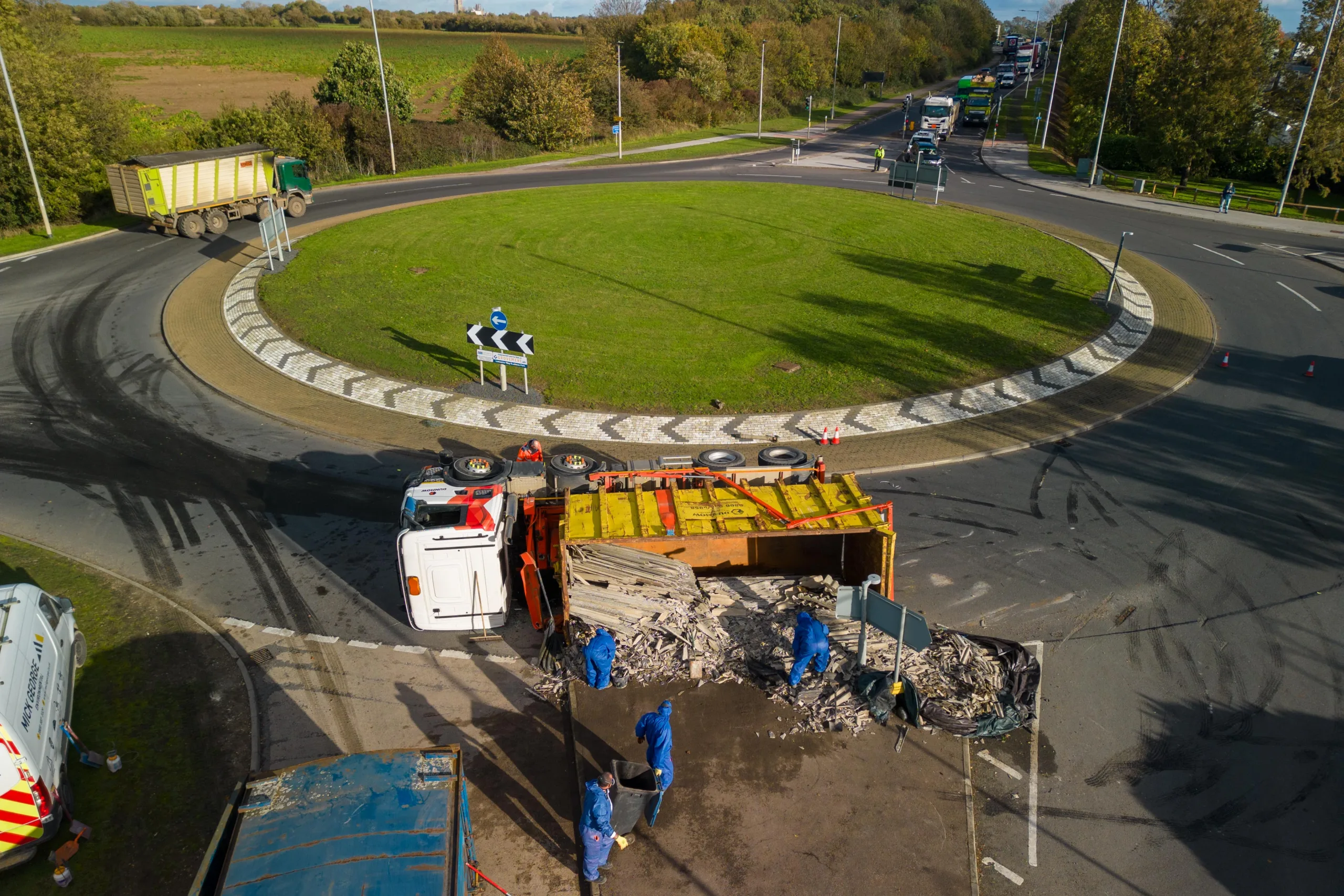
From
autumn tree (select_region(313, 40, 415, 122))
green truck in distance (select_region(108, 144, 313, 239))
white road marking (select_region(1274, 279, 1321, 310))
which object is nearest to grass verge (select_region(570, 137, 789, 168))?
autumn tree (select_region(313, 40, 415, 122))

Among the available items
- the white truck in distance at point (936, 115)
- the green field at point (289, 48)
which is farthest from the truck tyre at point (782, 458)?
the green field at point (289, 48)

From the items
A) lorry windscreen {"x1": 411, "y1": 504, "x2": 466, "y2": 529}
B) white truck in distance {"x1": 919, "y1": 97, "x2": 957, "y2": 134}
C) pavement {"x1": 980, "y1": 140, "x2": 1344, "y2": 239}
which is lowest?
lorry windscreen {"x1": 411, "y1": 504, "x2": 466, "y2": 529}

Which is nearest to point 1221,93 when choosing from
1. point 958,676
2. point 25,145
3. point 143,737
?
point 958,676

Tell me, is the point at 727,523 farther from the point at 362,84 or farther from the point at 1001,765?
the point at 362,84

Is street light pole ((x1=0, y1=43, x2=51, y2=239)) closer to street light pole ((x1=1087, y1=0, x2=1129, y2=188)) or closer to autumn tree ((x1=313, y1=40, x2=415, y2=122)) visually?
autumn tree ((x1=313, y1=40, x2=415, y2=122))

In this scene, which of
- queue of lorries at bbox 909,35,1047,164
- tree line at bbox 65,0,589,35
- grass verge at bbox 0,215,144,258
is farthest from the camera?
tree line at bbox 65,0,589,35

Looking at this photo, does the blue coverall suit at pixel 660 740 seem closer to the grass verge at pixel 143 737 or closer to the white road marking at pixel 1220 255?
the grass verge at pixel 143 737
